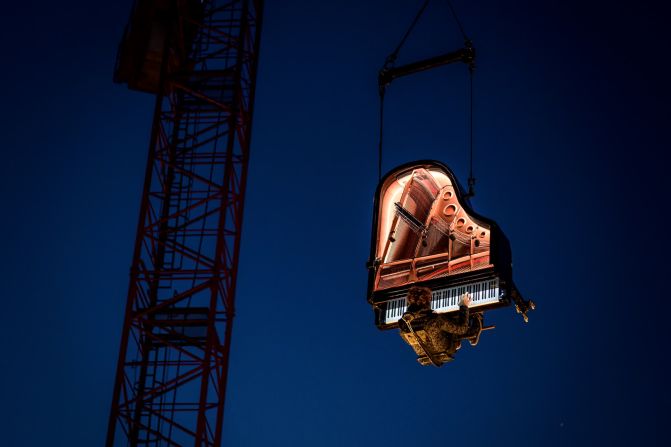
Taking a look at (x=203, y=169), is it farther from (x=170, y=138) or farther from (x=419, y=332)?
(x=419, y=332)

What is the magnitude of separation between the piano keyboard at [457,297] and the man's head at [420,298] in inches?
4.4

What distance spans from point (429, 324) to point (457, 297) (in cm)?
64

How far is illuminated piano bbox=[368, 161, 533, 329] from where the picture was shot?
18156 millimetres

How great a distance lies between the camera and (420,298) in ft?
60.5

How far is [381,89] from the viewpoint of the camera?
77.2 ft

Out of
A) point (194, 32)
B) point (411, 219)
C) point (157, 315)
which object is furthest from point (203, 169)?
point (411, 219)

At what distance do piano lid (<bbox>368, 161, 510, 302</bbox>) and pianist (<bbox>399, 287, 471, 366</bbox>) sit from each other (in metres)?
0.38

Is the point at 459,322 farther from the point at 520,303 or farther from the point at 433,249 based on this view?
the point at 433,249

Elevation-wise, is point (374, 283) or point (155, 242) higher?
point (155, 242)

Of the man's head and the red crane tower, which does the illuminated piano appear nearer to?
the man's head

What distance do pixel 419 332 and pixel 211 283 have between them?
6.07m

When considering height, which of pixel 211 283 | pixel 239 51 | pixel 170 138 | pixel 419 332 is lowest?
pixel 419 332

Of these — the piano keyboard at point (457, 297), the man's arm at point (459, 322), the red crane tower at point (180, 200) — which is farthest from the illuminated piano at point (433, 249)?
the red crane tower at point (180, 200)

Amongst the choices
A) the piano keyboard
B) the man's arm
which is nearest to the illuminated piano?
the piano keyboard
